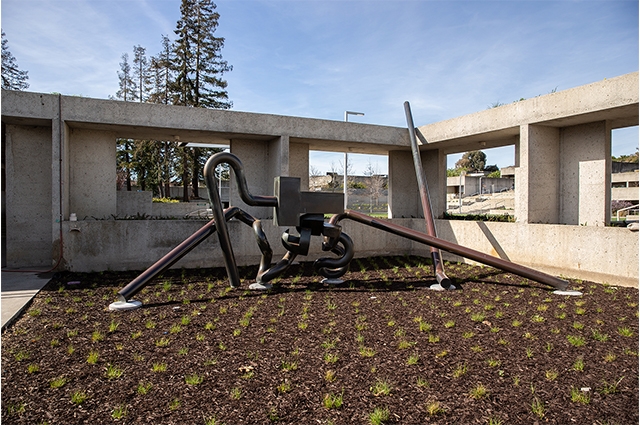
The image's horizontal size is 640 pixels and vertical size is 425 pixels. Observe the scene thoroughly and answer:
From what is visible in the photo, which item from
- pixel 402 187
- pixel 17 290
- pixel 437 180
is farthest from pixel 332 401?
pixel 402 187

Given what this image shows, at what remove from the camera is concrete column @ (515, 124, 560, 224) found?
420 inches

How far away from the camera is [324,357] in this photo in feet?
15.9

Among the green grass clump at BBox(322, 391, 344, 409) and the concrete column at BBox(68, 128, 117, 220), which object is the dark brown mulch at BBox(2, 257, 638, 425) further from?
the concrete column at BBox(68, 128, 117, 220)

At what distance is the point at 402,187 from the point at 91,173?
10.5 metres

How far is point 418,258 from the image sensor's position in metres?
13.1

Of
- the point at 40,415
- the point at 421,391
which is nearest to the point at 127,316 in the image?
the point at 40,415

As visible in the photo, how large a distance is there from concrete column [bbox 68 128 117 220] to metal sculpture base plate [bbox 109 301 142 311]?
5.20 meters

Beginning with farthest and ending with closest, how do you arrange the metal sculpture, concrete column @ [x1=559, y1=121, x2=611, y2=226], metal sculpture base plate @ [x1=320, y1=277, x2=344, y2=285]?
1. concrete column @ [x1=559, y1=121, x2=611, y2=226]
2. metal sculpture base plate @ [x1=320, y1=277, x2=344, y2=285]
3. the metal sculpture

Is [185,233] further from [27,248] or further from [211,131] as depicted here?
[27,248]

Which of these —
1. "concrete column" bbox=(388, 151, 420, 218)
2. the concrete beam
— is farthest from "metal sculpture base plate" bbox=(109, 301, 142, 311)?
"concrete column" bbox=(388, 151, 420, 218)

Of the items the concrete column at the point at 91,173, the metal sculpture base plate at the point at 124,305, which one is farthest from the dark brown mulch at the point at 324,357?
the concrete column at the point at 91,173

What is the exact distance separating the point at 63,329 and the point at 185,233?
17.3 feet

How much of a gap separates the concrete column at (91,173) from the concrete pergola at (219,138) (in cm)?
3

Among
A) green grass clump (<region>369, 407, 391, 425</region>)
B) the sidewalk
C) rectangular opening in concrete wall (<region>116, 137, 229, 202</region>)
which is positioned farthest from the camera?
rectangular opening in concrete wall (<region>116, 137, 229, 202</region>)
